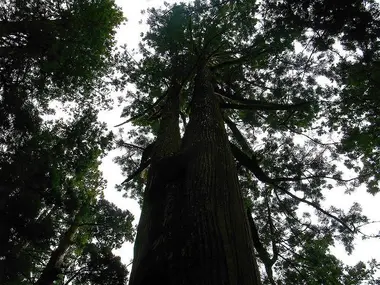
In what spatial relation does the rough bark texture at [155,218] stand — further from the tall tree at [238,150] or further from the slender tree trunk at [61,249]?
the slender tree trunk at [61,249]

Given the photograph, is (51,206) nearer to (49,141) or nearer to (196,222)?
(49,141)

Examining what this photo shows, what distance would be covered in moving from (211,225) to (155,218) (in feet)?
2.58

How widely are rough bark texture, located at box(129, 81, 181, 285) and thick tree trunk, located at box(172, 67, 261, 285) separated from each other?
0.17 m

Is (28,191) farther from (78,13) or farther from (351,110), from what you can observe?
(351,110)

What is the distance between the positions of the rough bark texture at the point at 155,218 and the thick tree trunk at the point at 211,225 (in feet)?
0.54

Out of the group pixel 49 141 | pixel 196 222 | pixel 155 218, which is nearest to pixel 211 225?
pixel 196 222

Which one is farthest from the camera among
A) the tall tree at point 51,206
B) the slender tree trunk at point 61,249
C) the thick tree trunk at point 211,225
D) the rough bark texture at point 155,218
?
the slender tree trunk at point 61,249

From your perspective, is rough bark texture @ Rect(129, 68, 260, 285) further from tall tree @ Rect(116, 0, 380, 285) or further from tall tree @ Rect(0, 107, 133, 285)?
tall tree @ Rect(0, 107, 133, 285)

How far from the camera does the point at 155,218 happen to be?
2863mm

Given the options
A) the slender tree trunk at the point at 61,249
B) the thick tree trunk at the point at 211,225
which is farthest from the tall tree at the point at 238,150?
the slender tree trunk at the point at 61,249

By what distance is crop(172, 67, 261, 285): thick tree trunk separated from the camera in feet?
6.39

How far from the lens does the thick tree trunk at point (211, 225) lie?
1.95m

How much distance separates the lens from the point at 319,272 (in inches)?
267

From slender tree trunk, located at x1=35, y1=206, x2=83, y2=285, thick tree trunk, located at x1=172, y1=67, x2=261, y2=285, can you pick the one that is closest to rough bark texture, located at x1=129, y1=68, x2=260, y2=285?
thick tree trunk, located at x1=172, y1=67, x2=261, y2=285
